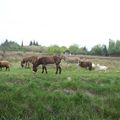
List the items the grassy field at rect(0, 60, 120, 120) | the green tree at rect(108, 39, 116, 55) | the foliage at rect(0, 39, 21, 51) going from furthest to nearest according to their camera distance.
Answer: the green tree at rect(108, 39, 116, 55) < the foliage at rect(0, 39, 21, 51) < the grassy field at rect(0, 60, 120, 120)

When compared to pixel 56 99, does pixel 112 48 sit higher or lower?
higher

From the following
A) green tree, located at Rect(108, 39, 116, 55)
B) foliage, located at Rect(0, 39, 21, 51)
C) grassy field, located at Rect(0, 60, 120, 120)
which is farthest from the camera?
green tree, located at Rect(108, 39, 116, 55)

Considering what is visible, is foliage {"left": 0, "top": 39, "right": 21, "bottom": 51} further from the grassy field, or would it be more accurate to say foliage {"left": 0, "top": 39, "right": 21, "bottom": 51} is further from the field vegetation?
the field vegetation

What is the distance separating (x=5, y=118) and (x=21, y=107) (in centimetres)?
123

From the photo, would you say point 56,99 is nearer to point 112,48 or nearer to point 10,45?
point 112,48

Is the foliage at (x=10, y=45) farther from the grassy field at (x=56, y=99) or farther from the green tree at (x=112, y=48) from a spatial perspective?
the grassy field at (x=56, y=99)

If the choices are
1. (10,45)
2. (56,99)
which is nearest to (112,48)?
(10,45)

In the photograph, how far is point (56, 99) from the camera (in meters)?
19.2

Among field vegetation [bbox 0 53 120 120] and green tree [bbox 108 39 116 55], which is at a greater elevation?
green tree [bbox 108 39 116 55]

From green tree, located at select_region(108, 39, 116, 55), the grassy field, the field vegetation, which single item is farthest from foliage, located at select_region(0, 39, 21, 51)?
the field vegetation

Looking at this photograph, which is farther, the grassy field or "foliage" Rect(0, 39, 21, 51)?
"foliage" Rect(0, 39, 21, 51)

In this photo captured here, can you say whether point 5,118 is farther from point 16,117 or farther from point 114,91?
point 114,91

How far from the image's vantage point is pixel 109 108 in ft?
64.0

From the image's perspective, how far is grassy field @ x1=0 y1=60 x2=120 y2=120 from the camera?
1809cm
